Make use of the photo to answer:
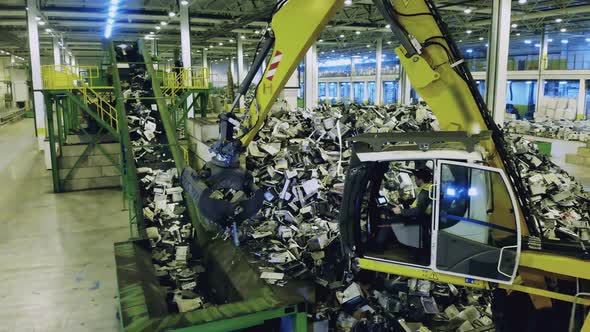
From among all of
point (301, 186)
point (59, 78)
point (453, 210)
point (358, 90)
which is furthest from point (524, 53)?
point (453, 210)

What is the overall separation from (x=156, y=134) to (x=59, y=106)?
3508mm

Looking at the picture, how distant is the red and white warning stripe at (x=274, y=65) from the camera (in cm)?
545

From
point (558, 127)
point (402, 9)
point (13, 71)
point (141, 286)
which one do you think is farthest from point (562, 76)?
point (13, 71)

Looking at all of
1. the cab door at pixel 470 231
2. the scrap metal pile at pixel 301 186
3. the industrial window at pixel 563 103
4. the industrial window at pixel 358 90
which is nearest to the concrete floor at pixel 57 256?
the scrap metal pile at pixel 301 186

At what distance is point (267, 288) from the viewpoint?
5297 mm

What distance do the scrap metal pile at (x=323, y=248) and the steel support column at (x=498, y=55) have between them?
12.8 feet

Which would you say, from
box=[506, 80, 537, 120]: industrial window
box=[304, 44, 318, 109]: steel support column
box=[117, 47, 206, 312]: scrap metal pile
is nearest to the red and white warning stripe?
box=[117, 47, 206, 312]: scrap metal pile

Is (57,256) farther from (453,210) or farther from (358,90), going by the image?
(358,90)

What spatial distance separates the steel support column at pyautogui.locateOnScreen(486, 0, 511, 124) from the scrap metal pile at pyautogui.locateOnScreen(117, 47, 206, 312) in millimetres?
9344

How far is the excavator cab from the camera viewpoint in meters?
3.85

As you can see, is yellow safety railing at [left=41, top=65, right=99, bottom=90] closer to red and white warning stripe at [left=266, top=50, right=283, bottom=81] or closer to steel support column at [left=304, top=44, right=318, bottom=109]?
red and white warning stripe at [left=266, top=50, right=283, bottom=81]

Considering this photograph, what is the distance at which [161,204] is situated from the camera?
9367 millimetres

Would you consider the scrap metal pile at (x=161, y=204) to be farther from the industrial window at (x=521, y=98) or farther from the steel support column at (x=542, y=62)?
the industrial window at (x=521, y=98)

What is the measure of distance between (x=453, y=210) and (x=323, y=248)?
2.85 m
